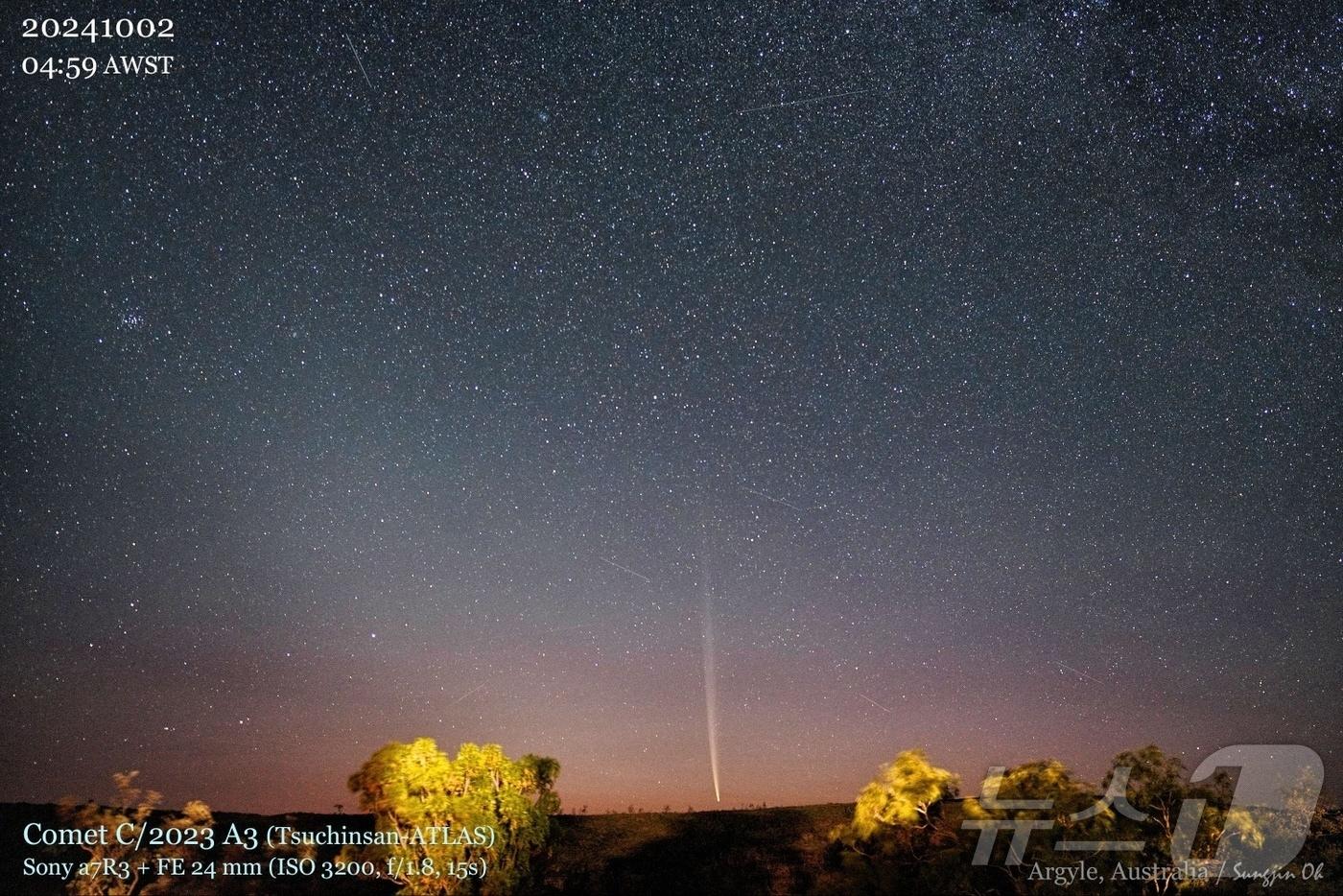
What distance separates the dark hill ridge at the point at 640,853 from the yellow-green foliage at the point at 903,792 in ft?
35.4

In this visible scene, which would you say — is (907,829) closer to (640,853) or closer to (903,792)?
(903,792)

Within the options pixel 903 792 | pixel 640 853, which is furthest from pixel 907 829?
pixel 640 853

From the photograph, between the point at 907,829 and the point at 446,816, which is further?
the point at 907,829

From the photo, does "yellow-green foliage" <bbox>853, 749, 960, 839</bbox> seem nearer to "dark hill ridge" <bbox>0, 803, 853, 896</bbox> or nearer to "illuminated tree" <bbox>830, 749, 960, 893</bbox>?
"illuminated tree" <bbox>830, 749, 960, 893</bbox>

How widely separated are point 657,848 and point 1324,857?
25.8 metres

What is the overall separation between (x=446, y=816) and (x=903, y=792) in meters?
13.3

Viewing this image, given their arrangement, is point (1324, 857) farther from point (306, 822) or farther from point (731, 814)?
point (306, 822)

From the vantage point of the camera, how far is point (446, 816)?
23.1 meters

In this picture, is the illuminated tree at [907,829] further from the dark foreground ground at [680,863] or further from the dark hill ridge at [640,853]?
the dark hill ridge at [640,853]

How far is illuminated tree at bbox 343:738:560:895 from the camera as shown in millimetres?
22594

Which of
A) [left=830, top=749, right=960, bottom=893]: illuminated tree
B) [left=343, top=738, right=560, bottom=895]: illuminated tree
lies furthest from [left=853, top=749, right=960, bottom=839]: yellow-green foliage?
[left=343, top=738, right=560, bottom=895]: illuminated tree

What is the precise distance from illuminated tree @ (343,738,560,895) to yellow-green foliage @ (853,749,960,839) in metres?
10.3

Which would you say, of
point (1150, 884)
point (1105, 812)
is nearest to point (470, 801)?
point (1105, 812)

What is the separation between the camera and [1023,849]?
74.9 feet
